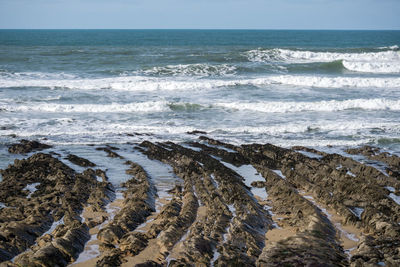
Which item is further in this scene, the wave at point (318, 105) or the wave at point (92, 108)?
the wave at point (318, 105)

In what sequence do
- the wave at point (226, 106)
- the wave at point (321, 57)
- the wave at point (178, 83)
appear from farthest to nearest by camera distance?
the wave at point (321, 57) < the wave at point (178, 83) < the wave at point (226, 106)

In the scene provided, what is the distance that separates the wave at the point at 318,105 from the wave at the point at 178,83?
21.0 ft

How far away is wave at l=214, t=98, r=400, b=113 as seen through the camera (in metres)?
20.3

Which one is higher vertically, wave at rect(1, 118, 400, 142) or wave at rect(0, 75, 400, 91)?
wave at rect(0, 75, 400, 91)

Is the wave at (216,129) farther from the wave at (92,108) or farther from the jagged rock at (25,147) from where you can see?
the wave at (92,108)

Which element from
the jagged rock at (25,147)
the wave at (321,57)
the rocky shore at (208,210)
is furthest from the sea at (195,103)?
the wave at (321,57)

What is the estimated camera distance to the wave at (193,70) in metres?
32.6

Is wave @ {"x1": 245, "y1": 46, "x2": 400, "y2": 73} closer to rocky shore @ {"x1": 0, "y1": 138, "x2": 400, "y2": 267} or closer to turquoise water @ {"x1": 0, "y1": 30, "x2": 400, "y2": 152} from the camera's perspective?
turquoise water @ {"x1": 0, "y1": 30, "x2": 400, "y2": 152}

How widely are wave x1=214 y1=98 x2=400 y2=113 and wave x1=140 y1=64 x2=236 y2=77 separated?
11.7m

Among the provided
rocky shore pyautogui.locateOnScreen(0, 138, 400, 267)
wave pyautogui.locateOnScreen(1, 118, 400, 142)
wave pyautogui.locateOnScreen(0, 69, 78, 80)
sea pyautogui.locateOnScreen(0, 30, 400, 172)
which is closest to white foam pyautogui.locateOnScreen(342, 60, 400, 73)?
sea pyautogui.locateOnScreen(0, 30, 400, 172)

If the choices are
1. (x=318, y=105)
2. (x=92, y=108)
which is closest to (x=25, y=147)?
(x=92, y=108)

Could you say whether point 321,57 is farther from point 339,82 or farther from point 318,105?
point 318,105

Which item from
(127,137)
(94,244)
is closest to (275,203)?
(94,244)

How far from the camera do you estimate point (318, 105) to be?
68.2 feet
